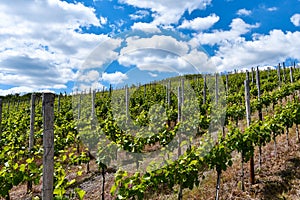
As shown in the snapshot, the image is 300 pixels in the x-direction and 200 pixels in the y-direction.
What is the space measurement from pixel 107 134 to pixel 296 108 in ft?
19.5

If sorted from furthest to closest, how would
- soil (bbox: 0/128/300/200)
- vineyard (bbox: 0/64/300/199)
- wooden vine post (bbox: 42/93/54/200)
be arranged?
soil (bbox: 0/128/300/200), vineyard (bbox: 0/64/300/199), wooden vine post (bbox: 42/93/54/200)

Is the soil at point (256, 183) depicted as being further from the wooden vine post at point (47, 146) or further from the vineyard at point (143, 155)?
the wooden vine post at point (47, 146)

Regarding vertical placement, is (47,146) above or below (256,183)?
above

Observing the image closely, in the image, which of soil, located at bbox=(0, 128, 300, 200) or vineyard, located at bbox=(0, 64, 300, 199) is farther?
soil, located at bbox=(0, 128, 300, 200)

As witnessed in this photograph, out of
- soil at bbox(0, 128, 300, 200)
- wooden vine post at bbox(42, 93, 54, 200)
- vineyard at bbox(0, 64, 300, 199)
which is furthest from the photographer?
soil at bbox(0, 128, 300, 200)

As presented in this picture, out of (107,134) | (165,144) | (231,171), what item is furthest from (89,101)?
(231,171)

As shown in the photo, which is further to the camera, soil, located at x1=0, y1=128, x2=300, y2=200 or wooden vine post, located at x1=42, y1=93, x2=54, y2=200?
soil, located at x1=0, y1=128, x2=300, y2=200

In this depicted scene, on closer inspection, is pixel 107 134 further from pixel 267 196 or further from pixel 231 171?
pixel 267 196

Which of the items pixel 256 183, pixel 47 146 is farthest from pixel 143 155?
pixel 47 146

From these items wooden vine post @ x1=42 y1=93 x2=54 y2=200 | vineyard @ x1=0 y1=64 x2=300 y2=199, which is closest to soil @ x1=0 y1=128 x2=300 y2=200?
vineyard @ x1=0 y1=64 x2=300 y2=199

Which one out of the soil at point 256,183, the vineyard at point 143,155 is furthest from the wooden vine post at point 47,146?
the soil at point 256,183

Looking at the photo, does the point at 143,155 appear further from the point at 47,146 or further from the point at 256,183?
the point at 47,146

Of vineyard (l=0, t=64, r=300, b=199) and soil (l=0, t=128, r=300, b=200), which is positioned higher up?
vineyard (l=0, t=64, r=300, b=199)

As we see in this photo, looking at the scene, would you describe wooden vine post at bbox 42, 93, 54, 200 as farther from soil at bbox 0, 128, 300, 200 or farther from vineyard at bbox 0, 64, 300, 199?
soil at bbox 0, 128, 300, 200
